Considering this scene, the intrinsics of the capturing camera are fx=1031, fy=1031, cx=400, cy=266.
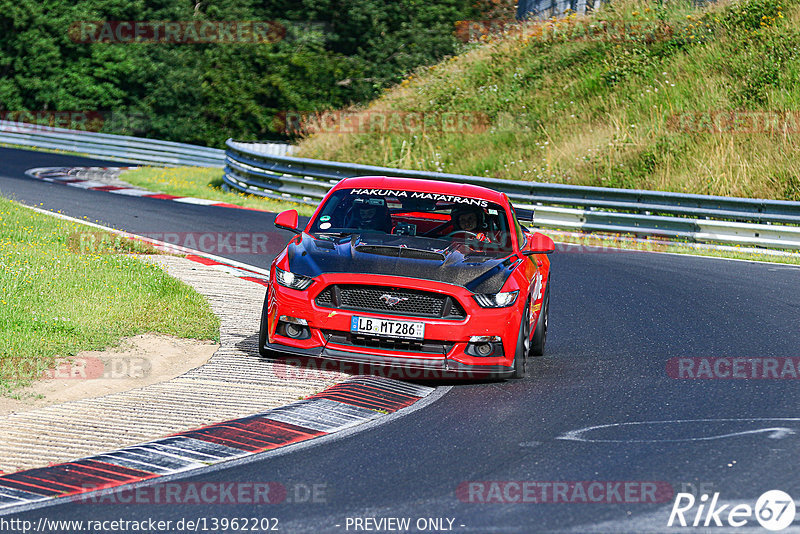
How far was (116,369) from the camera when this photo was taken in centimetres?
792

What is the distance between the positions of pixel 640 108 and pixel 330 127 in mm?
9001

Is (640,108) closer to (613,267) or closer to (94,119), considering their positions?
(613,267)

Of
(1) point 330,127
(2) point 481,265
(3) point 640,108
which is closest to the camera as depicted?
(2) point 481,265

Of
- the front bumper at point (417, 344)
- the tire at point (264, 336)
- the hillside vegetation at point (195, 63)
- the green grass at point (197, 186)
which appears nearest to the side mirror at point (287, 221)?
the tire at point (264, 336)

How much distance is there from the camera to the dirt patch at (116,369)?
23.2 ft

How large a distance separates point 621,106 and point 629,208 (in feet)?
26.1

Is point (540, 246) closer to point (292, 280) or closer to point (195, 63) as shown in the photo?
point (292, 280)

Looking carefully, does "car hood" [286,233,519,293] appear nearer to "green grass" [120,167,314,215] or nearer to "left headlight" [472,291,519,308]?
"left headlight" [472,291,519,308]

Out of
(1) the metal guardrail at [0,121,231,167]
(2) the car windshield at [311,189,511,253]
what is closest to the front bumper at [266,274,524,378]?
(2) the car windshield at [311,189,511,253]

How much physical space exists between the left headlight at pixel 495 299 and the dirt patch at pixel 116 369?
232cm

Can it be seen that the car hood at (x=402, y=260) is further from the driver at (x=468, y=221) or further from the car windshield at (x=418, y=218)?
the driver at (x=468, y=221)

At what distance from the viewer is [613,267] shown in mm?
15398

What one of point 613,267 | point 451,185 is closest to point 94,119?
point 613,267

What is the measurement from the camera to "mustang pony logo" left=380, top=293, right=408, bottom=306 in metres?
7.82
